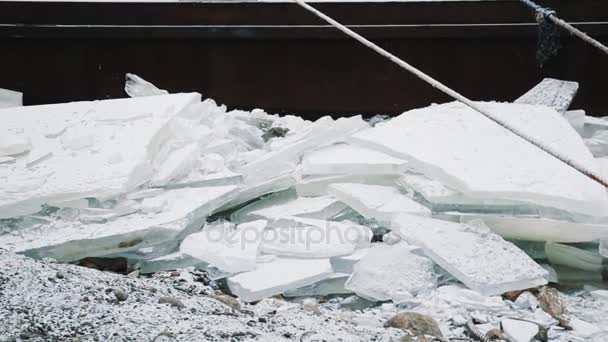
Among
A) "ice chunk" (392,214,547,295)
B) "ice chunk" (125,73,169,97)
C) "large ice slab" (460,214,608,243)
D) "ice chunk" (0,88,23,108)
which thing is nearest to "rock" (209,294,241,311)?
"ice chunk" (392,214,547,295)

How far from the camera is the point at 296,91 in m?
4.71

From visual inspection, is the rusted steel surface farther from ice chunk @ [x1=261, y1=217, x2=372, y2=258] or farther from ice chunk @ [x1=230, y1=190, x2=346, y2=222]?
ice chunk @ [x1=261, y1=217, x2=372, y2=258]

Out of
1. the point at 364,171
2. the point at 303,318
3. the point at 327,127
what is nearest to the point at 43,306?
the point at 303,318

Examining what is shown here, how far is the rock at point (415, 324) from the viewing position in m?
2.24

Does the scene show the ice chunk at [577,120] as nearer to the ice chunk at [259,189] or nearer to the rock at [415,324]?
the ice chunk at [259,189]

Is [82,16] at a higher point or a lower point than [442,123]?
higher

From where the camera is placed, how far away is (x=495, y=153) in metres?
3.17

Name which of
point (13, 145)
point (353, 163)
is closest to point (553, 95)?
point (353, 163)

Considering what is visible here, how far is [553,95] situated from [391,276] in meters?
1.97

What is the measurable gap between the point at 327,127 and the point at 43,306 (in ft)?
6.77

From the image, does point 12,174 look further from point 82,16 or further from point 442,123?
point 442,123

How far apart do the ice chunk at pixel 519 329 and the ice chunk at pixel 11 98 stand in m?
3.45

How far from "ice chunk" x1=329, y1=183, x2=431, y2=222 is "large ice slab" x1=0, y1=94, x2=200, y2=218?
0.94 m

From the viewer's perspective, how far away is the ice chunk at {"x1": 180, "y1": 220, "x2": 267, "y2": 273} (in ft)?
8.70
